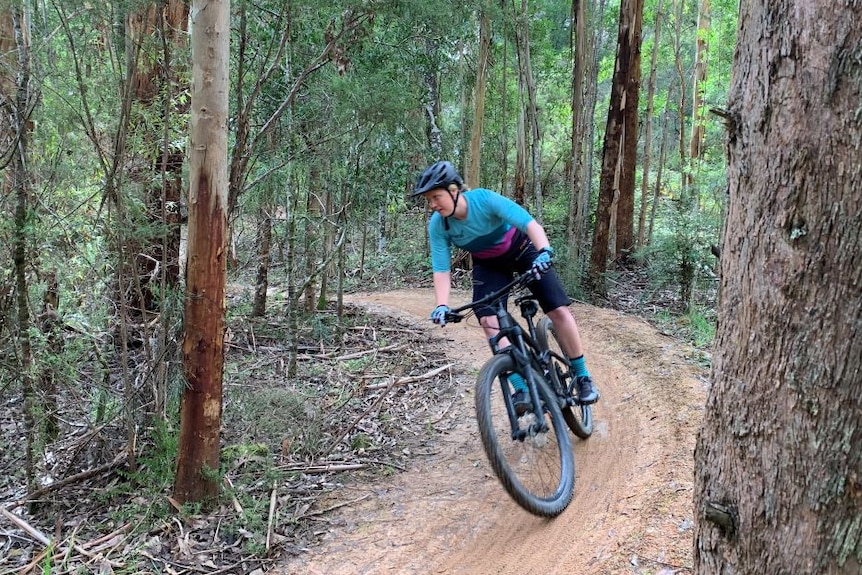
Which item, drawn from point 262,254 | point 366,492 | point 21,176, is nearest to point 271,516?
point 366,492

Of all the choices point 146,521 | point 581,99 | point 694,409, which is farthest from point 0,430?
point 581,99

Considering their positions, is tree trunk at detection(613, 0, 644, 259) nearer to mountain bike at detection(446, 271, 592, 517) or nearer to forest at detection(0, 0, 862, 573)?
forest at detection(0, 0, 862, 573)

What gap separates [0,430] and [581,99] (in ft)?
35.4

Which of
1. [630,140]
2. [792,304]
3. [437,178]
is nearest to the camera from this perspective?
[792,304]

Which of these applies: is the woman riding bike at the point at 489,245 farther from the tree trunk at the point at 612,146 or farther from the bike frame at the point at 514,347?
the tree trunk at the point at 612,146

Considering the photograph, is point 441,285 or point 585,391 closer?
point 441,285

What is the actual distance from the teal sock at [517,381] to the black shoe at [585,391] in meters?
0.90

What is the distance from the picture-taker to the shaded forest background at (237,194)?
16.2ft

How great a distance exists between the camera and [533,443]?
14.0ft

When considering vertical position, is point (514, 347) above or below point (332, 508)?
above

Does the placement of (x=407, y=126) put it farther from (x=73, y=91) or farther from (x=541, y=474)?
(x=541, y=474)

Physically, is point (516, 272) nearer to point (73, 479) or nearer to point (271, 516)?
point (271, 516)

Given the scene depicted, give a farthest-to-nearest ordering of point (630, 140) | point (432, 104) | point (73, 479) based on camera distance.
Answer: point (432, 104) → point (630, 140) → point (73, 479)

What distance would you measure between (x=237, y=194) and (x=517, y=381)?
308 centimetres
